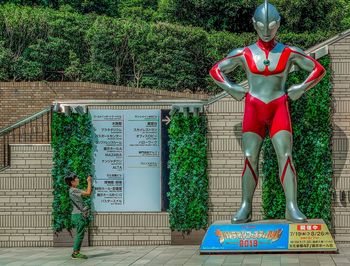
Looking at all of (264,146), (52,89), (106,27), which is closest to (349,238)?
(264,146)

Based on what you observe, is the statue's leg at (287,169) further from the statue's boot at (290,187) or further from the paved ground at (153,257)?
the paved ground at (153,257)

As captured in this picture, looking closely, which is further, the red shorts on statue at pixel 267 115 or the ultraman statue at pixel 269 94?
the red shorts on statue at pixel 267 115

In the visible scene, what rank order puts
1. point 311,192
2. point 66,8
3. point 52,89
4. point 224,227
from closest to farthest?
point 224,227 < point 311,192 < point 52,89 < point 66,8

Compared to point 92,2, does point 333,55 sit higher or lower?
lower

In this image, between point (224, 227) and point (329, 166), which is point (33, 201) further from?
point (329, 166)

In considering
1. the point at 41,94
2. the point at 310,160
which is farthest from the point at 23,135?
the point at 310,160

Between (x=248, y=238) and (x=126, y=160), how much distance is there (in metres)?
3.74

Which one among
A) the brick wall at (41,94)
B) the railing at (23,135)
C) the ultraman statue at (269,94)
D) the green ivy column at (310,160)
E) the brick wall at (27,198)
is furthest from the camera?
the brick wall at (41,94)

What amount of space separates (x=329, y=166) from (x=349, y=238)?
1534mm

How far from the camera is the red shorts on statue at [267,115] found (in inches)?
558

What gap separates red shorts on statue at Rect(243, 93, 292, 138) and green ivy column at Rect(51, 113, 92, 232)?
152 inches

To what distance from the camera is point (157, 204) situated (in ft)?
53.9

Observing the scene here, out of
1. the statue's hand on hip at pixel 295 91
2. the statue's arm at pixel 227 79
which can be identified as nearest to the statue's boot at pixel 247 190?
the statue's arm at pixel 227 79

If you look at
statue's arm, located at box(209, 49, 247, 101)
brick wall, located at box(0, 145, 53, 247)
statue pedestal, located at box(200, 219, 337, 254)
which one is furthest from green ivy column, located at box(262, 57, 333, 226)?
brick wall, located at box(0, 145, 53, 247)
